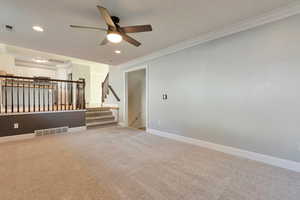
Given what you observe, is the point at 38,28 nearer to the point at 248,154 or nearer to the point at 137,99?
the point at 137,99

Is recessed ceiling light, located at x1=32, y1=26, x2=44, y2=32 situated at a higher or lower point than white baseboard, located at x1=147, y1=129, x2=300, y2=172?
higher

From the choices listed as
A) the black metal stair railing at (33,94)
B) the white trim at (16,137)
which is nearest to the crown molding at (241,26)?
the black metal stair railing at (33,94)

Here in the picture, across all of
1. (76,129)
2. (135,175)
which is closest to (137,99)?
(76,129)

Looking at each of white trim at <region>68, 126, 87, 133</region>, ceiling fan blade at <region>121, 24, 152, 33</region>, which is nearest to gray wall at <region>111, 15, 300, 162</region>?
ceiling fan blade at <region>121, 24, 152, 33</region>

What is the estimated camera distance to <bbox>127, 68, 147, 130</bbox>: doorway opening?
6043 mm

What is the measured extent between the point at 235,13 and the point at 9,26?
168 inches

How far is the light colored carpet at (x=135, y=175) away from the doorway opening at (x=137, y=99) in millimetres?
3087

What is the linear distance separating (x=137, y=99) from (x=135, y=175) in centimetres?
446

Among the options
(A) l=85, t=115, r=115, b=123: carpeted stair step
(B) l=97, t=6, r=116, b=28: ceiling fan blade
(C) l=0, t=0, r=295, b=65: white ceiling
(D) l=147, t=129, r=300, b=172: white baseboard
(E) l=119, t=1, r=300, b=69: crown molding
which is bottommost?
(D) l=147, t=129, r=300, b=172: white baseboard

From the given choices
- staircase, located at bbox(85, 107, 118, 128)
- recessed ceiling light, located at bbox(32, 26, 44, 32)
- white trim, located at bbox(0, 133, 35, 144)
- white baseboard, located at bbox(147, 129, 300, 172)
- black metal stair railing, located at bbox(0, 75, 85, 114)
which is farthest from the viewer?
staircase, located at bbox(85, 107, 118, 128)

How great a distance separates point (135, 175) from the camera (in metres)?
2.02

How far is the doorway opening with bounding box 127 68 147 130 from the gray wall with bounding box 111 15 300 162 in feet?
8.27

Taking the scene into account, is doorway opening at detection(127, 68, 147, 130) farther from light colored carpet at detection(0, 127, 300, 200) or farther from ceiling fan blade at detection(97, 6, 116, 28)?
ceiling fan blade at detection(97, 6, 116, 28)

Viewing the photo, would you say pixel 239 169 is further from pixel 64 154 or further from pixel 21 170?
pixel 21 170
